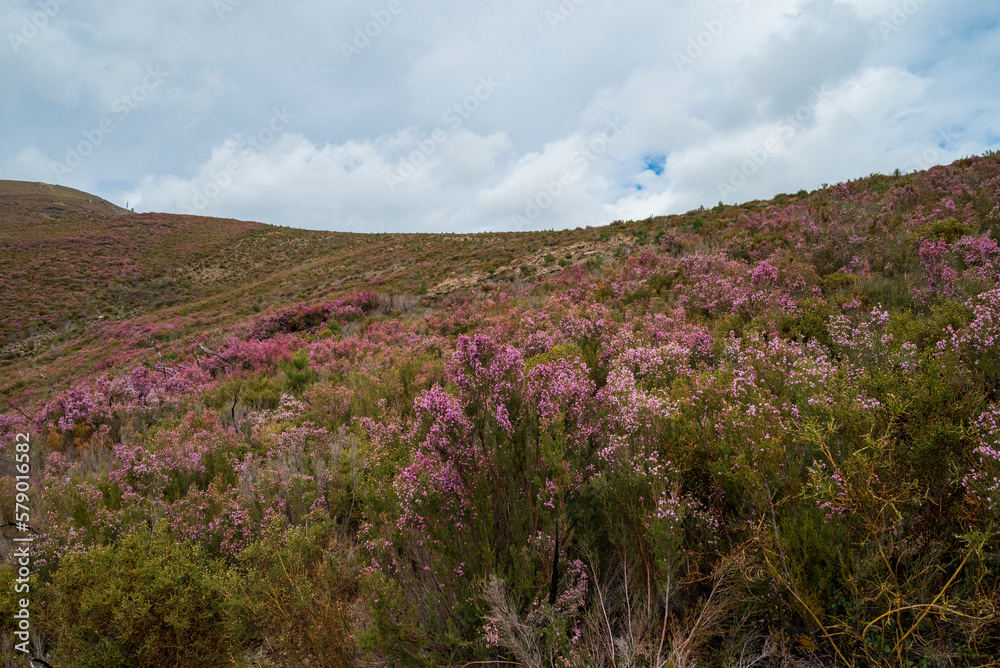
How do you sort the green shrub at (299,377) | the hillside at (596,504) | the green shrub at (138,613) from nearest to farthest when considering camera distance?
1. the hillside at (596,504)
2. the green shrub at (138,613)
3. the green shrub at (299,377)

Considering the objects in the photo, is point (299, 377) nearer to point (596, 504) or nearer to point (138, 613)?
point (138, 613)

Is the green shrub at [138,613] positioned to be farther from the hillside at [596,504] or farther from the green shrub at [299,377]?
the green shrub at [299,377]

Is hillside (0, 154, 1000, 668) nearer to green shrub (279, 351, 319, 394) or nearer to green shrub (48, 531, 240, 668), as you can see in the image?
green shrub (48, 531, 240, 668)

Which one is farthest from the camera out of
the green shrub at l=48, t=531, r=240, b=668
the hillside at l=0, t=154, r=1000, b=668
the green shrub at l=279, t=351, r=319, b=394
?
the green shrub at l=279, t=351, r=319, b=394

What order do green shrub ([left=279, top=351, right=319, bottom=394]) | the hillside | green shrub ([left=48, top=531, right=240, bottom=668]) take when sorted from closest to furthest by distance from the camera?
the hillside, green shrub ([left=48, top=531, right=240, bottom=668]), green shrub ([left=279, top=351, right=319, bottom=394])

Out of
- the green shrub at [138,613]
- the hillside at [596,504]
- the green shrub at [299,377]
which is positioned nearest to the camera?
the hillside at [596,504]

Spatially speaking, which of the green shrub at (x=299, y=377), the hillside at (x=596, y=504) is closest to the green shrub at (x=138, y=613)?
the hillside at (x=596, y=504)

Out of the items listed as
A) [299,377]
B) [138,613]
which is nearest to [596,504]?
[138,613]

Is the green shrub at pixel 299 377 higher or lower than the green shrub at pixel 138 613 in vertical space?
higher

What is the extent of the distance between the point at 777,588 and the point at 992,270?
5.91 metres

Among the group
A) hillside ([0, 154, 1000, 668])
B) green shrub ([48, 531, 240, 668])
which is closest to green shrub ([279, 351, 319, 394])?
hillside ([0, 154, 1000, 668])

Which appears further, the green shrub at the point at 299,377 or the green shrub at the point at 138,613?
the green shrub at the point at 299,377

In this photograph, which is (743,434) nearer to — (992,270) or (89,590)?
(89,590)

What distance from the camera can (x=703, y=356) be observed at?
5.39 meters
